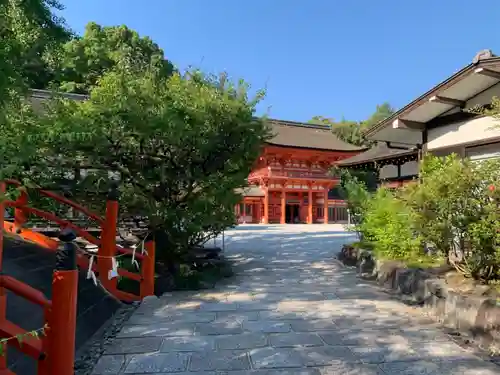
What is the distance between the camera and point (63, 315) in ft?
8.31

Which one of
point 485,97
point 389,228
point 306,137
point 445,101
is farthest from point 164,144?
point 306,137

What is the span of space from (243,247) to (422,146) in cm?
573

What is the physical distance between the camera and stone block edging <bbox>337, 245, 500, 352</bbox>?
11.6 feet

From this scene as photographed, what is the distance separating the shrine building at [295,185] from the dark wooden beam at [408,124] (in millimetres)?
17893

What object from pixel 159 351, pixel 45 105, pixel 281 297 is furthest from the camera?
pixel 45 105

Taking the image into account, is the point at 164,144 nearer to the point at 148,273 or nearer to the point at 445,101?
the point at 148,273

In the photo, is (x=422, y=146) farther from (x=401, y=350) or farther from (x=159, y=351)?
(x=159, y=351)

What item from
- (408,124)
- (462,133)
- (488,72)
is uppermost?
(488,72)

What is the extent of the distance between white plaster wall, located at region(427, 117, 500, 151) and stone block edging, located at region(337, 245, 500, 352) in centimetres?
265

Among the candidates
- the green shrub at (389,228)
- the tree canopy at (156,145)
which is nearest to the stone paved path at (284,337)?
the green shrub at (389,228)

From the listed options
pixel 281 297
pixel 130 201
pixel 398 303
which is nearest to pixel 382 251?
pixel 398 303

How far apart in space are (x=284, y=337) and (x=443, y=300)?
2039mm

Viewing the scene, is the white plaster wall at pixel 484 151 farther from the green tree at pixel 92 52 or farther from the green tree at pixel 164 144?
the green tree at pixel 92 52

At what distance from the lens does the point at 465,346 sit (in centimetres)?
354
